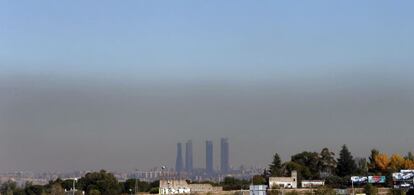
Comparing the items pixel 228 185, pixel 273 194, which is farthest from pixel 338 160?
pixel 273 194

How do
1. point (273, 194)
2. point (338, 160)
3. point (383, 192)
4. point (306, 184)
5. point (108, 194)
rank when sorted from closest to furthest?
point (273, 194) → point (383, 192) → point (108, 194) → point (306, 184) → point (338, 160)

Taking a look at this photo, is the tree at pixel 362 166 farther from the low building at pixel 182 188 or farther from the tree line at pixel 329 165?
the low building at pixel 182 188

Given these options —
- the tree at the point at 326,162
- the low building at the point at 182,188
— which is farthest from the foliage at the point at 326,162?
the low building at the point at 182,188

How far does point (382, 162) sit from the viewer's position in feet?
443

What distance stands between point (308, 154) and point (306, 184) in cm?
1653

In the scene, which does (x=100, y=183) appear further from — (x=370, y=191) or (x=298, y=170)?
(x=370, y=191)

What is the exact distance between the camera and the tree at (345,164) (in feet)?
436

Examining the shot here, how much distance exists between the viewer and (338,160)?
136 meters

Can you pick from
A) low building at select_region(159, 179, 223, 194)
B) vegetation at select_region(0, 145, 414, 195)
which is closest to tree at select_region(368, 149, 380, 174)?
vegetation at select_region(0, 145, 414, 195)

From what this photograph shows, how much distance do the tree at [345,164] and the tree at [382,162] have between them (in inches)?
181

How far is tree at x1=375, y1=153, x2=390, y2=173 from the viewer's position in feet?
436

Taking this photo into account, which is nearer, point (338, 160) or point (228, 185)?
point (228, 185)

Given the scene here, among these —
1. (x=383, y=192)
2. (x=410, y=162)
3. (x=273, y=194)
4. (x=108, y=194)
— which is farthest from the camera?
(x=410, y=162)

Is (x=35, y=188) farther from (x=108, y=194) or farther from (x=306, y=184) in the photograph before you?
(x=306, y=184)
